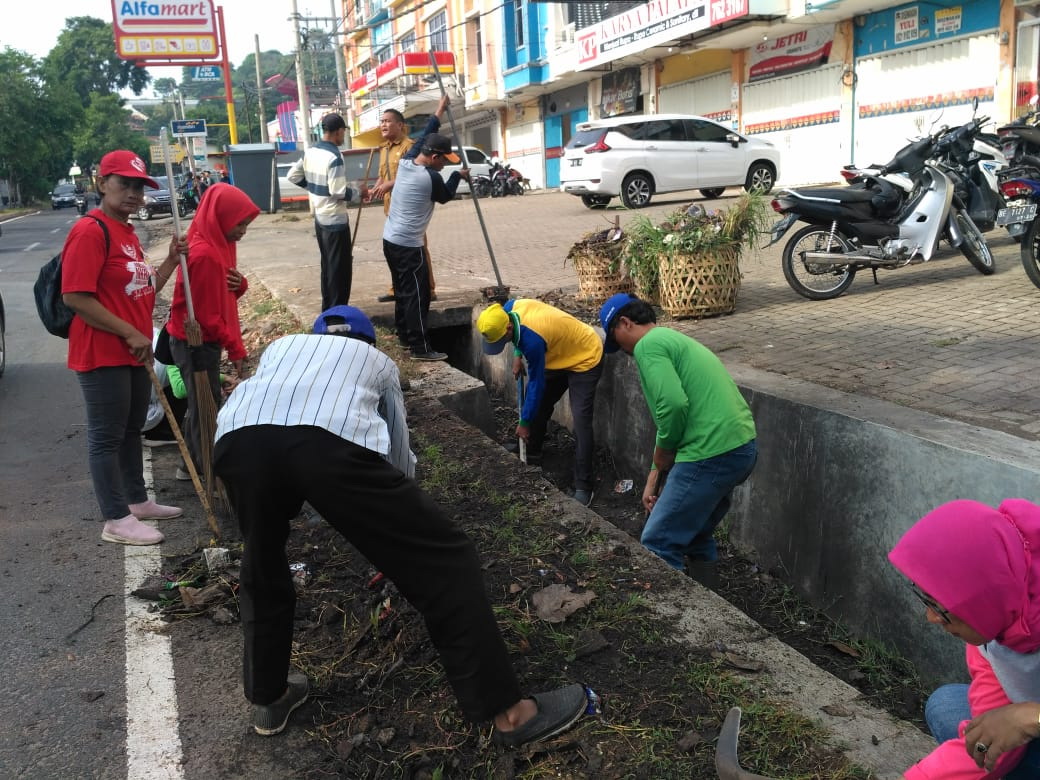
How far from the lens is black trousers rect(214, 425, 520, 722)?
7.97 feet

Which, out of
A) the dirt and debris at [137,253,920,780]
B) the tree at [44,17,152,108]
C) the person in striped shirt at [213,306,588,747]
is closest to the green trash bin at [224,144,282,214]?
the dirt and debris at [137,253,920,780]

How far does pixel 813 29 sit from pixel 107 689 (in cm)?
2010

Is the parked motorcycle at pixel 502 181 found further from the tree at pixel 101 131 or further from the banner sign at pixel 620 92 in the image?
the tree at pixel 101 131

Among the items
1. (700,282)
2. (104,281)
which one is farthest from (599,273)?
(104,281)

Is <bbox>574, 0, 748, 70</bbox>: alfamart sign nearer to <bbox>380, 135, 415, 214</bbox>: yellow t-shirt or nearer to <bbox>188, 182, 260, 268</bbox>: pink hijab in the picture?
<bbox>380, 135, 415, 214</bbox>: yellow t-shirt

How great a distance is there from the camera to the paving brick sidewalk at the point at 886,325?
4738 millimetres

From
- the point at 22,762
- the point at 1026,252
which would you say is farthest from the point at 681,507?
the point at 1026,252

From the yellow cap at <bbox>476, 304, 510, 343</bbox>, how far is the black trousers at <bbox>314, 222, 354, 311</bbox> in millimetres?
2517

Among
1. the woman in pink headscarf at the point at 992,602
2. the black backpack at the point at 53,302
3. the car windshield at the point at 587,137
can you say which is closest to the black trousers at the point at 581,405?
the black backpack at the point at 53,302

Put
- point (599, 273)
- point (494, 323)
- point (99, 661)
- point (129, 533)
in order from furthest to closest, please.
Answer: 1. point (599, 273)
2. point (494, 323)
3. point (129, 533)
4. point (99, 661)

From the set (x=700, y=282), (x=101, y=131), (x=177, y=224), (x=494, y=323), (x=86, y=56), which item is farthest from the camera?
(x=86, y=56)

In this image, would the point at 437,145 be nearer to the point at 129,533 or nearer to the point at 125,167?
the point at 125,167

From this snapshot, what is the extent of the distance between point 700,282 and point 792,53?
15470 millimetres

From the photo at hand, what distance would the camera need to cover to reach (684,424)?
4.04 m
